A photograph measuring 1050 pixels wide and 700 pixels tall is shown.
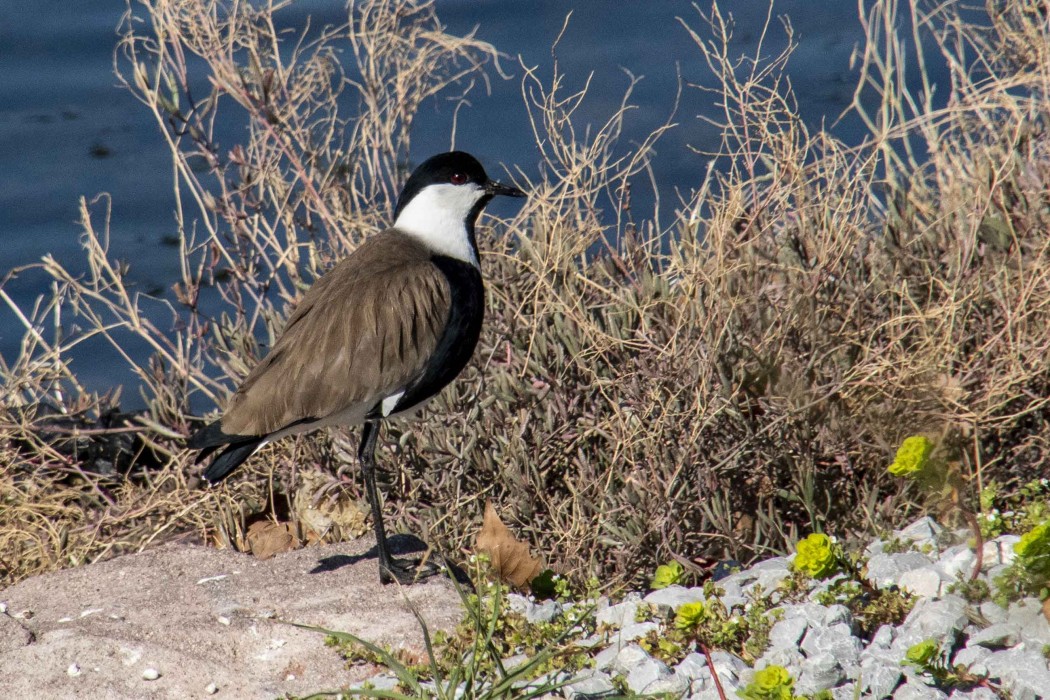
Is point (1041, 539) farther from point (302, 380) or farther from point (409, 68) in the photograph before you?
point (409, 68)

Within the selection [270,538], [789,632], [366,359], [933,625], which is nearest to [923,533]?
[933,625]

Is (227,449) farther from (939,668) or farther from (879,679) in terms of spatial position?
(939,668)

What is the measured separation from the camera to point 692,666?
3691mm

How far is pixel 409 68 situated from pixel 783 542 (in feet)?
8.72

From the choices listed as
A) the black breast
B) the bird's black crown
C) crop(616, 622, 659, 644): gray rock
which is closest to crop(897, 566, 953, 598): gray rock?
crop(616, 622, 659, 644): gray rock

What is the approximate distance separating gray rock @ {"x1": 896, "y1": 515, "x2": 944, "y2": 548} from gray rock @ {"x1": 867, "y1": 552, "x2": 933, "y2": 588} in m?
0.10

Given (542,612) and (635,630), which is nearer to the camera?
(635,630)

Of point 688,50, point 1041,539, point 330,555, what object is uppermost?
point 688,50

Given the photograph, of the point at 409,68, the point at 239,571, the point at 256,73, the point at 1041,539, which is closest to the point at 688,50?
the point at 409,68

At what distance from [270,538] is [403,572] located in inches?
35.0

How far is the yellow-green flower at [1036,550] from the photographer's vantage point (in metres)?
3.49

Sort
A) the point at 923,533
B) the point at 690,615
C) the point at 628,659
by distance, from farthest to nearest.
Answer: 1. the point at 923,533
2. the point at 628,659
3. the point at 690,615

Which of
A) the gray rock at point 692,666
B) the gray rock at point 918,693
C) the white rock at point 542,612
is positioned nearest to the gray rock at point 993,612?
the gray rock at point 918,693

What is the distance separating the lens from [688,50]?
9.60 meters
